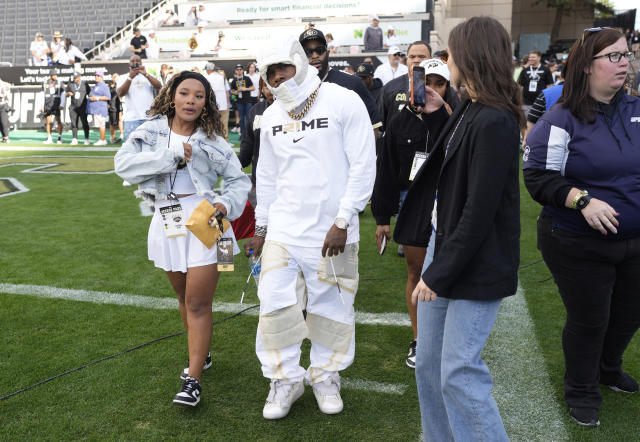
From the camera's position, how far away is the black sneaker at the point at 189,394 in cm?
318

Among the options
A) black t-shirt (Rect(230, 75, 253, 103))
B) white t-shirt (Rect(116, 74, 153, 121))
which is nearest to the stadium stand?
black t-shirt (Rect(230, 75, 253, 103))

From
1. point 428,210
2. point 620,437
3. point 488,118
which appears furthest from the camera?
point 620,437

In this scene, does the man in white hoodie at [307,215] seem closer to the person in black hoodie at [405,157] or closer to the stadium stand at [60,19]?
the person in black hoodie at [405,157]

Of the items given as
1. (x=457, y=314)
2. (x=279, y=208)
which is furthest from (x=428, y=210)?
(x=279, y=208)

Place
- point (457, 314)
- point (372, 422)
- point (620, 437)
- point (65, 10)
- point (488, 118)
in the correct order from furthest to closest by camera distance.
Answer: point (65, 10), point (372, 422), point (620, 437), point (457, 314), point (488, 118)

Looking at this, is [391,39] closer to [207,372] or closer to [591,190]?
[207,372]

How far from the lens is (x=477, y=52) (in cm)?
206

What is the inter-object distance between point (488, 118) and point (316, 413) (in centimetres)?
191

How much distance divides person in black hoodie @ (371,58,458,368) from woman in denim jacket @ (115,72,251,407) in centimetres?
81

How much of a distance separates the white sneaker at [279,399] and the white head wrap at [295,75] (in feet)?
4.72

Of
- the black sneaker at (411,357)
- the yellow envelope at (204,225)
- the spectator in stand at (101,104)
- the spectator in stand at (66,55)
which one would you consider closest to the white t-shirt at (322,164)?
the yellow envelope at (204,225)

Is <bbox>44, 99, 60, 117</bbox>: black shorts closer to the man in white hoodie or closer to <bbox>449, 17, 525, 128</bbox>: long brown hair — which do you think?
the man in white hoodie

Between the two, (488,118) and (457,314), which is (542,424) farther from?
(488,118)

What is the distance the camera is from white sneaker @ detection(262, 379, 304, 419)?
10.3 feet
